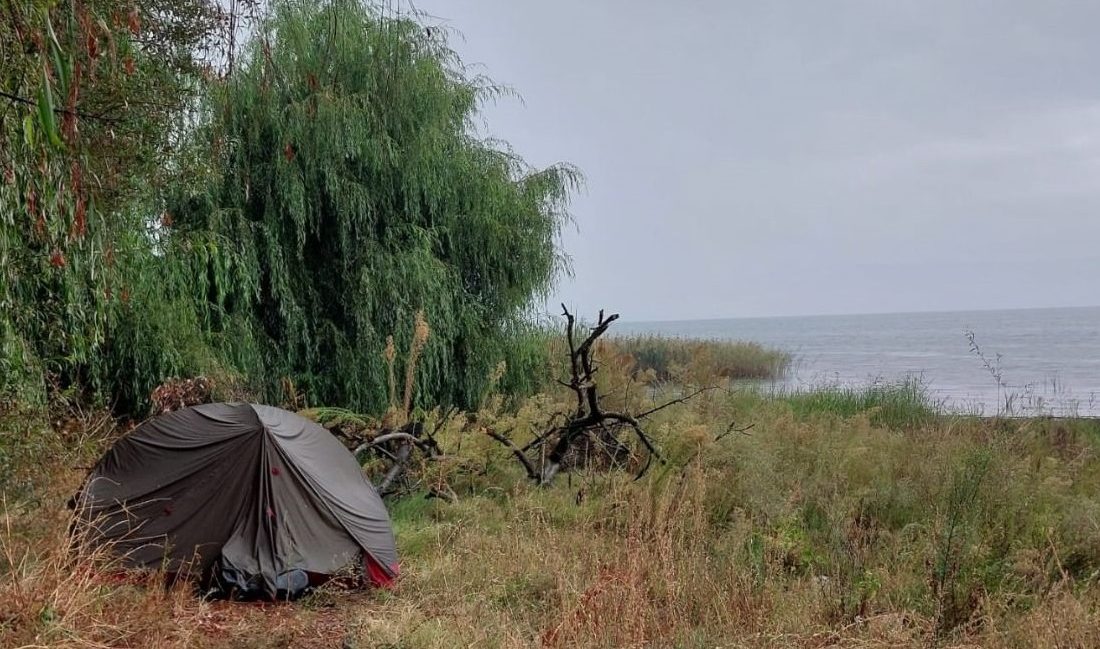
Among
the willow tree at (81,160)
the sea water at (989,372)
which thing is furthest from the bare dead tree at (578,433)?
the sea water at (989,372)

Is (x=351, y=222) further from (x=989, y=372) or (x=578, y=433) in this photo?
(x=989, y=372)

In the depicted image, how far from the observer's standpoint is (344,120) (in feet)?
33.5

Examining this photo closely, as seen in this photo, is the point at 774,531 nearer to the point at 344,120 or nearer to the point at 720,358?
the point at 344,120

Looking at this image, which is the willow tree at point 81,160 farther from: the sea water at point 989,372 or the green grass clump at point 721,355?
the green grass clump at point 721,355

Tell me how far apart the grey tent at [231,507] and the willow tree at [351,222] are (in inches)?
150

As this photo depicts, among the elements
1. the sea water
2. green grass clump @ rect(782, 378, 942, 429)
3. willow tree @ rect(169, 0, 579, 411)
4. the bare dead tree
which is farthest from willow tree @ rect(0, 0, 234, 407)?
the sea water

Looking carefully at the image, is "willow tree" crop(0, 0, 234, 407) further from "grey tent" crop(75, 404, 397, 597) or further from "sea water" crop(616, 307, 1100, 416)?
"sea water" crop(616, 307, 1100, 416)

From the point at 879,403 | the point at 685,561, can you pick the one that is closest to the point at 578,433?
the point at 685,561

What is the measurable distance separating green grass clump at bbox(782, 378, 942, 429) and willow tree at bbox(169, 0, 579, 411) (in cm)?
496

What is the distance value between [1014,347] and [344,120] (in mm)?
39970

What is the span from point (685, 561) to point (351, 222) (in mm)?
7180

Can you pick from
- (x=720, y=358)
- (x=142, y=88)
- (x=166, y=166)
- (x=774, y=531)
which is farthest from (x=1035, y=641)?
(x=720, y=358)

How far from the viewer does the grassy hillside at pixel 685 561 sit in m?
4.21

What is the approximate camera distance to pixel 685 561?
5.03 m
